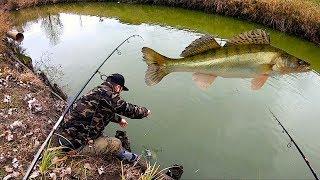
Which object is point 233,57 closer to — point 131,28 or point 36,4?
point 131,28

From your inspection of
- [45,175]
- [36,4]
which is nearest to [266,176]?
[45,175]

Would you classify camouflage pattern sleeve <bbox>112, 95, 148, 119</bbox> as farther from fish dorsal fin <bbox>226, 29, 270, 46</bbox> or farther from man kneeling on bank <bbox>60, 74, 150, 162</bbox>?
fish dorsal fin <bbox>226, 29, 270, 46</bbox>

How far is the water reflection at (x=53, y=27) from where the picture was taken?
1610cm

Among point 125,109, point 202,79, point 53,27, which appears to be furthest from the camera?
point 53,27

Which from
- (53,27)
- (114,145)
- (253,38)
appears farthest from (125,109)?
(53,27)

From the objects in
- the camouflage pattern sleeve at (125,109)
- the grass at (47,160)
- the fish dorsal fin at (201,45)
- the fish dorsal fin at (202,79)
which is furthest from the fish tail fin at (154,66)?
the grass at (47,160)

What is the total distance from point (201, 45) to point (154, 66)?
1.85 feet

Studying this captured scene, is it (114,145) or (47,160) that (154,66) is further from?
(114,145)

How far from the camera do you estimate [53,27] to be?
1822 cm

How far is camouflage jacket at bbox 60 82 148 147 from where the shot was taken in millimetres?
5961

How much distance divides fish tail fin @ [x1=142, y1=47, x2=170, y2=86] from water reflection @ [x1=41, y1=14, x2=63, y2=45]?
37.8 ft

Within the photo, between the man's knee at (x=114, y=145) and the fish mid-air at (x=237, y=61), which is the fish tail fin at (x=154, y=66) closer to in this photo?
the fish mid-air at (x=237, y=61)

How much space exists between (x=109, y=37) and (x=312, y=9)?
24.5 ft

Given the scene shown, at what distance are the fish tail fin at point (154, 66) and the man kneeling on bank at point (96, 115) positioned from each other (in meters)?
1.71
